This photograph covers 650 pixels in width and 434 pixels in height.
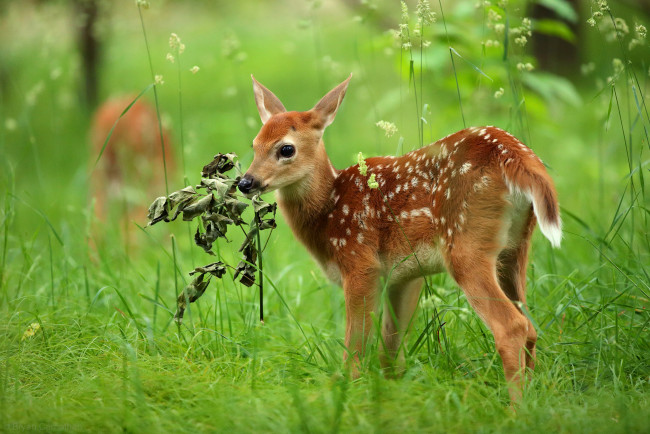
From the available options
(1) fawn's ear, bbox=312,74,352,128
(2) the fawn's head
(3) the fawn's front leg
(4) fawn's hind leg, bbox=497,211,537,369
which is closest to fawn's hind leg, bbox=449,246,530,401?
(4) fawn's hind leg, bbox=497,211,537,369

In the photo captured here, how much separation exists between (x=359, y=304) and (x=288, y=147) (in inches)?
36.5

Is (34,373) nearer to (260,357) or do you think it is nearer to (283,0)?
(260,357)

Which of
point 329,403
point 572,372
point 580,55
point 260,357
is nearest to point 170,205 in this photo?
point 260,357

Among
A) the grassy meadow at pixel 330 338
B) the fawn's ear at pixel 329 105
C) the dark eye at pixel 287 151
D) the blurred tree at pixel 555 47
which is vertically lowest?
the grassy meadow at pixel 330 338

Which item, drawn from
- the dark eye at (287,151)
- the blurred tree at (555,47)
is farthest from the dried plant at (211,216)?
the blurred tree at (555,47)

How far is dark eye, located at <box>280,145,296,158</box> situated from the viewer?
155 inches

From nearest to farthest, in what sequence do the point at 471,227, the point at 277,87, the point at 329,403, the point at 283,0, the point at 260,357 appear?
the point at 329,403
the point at 471,227
the point at 260,357
the point at 277,87
the point at 283,0

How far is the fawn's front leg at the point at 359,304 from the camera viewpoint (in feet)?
12.0

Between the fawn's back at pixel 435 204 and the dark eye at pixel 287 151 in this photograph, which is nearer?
the fawn's back at pixel 435 204

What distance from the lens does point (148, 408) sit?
301cm

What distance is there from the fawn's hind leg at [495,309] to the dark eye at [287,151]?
1124 millimetres

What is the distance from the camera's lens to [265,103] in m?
4.38

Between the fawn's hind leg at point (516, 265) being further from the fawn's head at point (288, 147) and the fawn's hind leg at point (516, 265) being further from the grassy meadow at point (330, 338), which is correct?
the fawn's head at point (288, 147)

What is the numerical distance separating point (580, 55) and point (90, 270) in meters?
9.12
